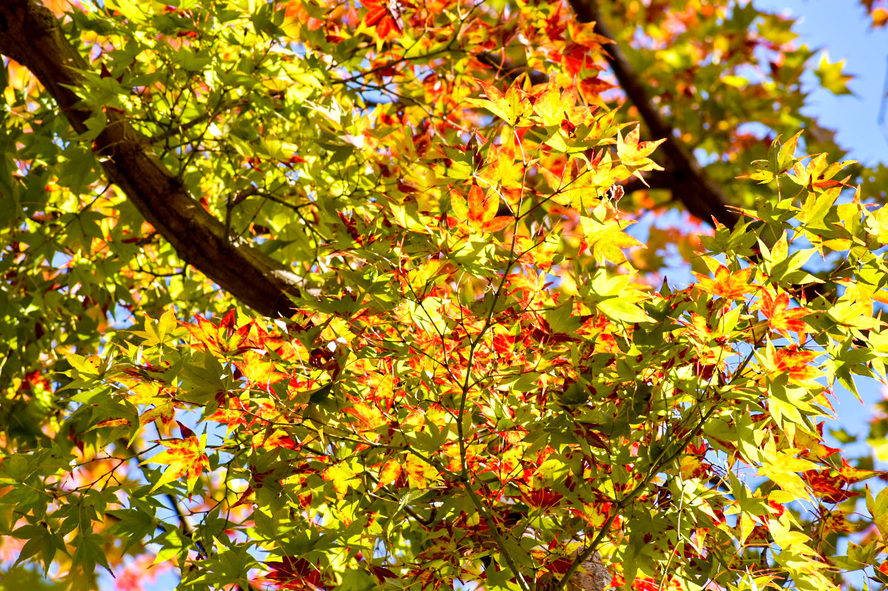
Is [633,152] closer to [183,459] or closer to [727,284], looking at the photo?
[727,284]

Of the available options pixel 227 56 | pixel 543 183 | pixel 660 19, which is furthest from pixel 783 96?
pixel 227 56

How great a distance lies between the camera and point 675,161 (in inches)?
98.4

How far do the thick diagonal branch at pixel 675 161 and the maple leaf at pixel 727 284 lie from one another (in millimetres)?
1718

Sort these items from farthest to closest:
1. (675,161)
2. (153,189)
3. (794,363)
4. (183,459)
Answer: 1. (675,161)
2. (153,189)
3. (183,459)
4. (794,363)

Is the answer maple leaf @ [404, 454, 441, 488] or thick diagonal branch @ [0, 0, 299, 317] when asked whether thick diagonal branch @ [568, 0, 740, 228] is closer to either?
thick diagonal branch @ [0, 0, 299, 317]

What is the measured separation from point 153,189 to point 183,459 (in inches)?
29.5

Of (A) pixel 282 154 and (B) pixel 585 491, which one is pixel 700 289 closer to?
(B) pixel 585 491

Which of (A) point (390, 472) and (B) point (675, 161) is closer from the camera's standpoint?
(A) point (390, 472)

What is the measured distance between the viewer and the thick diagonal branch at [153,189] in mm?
1414

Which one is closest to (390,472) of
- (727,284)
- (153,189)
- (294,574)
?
(294,574)

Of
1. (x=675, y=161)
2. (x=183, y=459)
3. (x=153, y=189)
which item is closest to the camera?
(x=183, y=459)

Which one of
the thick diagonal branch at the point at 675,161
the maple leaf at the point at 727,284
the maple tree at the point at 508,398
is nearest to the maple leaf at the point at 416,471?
the maple tree at the point at 508,398

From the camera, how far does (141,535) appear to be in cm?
91

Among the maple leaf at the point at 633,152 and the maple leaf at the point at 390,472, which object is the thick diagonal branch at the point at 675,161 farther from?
the maple leaf at the point at 390,472
